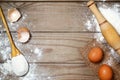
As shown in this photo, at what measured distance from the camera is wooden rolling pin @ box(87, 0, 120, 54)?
37.4 inches

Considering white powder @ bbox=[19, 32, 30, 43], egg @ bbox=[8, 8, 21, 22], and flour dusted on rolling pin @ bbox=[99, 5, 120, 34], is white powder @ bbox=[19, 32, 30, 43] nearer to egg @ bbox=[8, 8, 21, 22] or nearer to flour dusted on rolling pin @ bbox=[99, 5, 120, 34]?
egg @ bbox=[8, 8, 21, 22]

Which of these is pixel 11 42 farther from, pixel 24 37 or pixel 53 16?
pixel 53 16

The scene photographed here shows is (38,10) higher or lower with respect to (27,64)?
higher

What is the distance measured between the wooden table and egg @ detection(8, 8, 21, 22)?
2 centimetres

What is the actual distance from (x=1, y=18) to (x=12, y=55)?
0.14 meters

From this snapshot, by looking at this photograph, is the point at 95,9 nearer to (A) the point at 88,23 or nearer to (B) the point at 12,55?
(A) the point at 88,23

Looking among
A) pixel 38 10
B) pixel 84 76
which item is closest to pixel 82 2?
pixel 38 10

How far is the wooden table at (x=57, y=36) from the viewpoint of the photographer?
0.99 meters

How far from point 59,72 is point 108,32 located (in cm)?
22

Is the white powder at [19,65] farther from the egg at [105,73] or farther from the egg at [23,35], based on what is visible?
the egg at [105,73]

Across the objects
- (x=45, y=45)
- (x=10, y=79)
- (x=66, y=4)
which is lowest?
(x=10, y=79)

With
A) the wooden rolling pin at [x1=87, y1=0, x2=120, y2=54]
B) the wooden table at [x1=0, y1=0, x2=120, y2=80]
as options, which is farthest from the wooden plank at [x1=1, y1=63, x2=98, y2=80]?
the wooden rolling pin at [x1=87, y1=0, x2=120, y2=54]

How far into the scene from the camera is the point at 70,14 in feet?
3.37

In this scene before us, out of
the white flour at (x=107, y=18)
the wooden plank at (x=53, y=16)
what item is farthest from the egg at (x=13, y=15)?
the white flour at (x=107, y=18)
